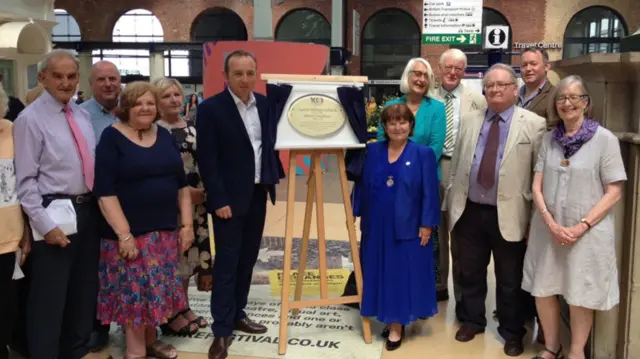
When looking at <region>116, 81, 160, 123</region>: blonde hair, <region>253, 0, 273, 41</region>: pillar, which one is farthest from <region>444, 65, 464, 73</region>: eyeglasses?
<region>253, 0, 273, 41</region>: pillar

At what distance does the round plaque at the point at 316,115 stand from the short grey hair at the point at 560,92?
3.86 feet

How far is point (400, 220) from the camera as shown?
3.38m

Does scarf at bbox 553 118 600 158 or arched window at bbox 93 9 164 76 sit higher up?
arched window at bbox 93 9 164 76

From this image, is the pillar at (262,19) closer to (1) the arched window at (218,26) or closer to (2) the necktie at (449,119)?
(1) the arched window at (218,26)

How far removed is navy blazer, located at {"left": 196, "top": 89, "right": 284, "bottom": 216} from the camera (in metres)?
3.21

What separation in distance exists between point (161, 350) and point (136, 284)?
0.56 m

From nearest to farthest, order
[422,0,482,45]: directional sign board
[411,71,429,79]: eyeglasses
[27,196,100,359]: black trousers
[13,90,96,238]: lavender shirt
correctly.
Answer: [13,90,96,238]: lavender shirt
[27,196,100,359]: black trousers
[411,71,429,79]: eyeglasses
[422,0,482,45]: directional sign board

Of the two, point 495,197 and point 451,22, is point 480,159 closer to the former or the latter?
point 495,197

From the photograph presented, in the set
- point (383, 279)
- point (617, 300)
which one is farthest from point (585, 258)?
point (383, 279)

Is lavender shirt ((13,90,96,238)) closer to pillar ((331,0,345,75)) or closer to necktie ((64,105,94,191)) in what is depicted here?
necktie ((64,105,94,191))

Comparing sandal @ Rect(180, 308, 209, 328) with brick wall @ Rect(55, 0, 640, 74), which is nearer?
sandal @ Rect(180, 308, 209, 328)

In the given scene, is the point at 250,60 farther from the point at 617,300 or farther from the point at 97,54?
the point at 97,54

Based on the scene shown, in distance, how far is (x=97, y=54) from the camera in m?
17.3

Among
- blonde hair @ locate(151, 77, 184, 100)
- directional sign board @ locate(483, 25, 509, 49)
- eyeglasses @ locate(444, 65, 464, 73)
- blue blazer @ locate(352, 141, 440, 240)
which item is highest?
directional sign board @ locate(483, 25, 509, 49)
